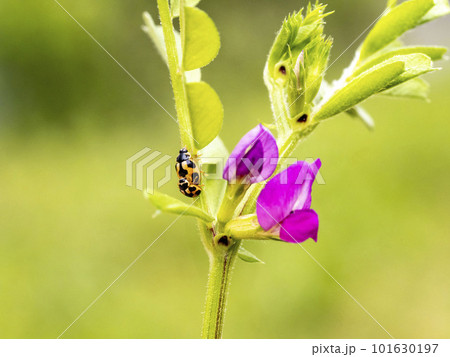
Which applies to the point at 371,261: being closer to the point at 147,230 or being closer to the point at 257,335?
the point at 257,335

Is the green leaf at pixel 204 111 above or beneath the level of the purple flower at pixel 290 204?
above

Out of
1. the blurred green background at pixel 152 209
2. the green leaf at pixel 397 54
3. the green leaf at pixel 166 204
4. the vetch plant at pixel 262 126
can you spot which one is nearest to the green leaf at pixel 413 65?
the vetch plant at pixel 262 126

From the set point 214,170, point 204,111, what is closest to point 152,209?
point 214,170

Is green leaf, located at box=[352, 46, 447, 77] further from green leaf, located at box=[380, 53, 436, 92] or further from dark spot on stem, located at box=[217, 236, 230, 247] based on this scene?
dark spot on stem, located at box=[217, 236, 230, 247]

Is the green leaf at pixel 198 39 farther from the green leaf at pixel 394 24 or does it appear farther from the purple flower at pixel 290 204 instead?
the green leaf at pixel 394 24

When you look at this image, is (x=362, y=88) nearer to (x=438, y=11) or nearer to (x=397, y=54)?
(x=397, y=54)
